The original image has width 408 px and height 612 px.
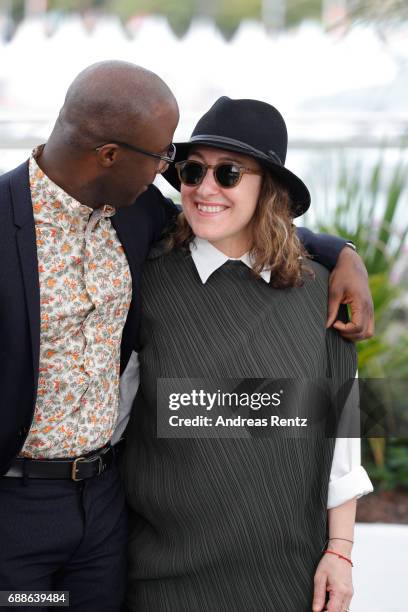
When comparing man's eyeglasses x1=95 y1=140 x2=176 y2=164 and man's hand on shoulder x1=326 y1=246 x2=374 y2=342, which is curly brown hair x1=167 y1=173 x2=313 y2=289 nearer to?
man's hand on shoulder x1=326 y1=246 x2=374 y2=342

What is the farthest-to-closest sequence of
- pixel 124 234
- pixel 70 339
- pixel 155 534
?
pixel 155 534 < pixel 124 234 < pixel 70 339

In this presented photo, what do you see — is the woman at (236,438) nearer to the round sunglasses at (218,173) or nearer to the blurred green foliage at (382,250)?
the round sunglasses at (218,173)

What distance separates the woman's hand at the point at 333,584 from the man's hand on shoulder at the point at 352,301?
2.02ft

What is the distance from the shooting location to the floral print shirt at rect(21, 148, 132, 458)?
1794mm

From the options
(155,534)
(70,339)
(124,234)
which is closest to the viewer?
(70,339)

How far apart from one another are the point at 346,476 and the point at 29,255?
107 centimetres

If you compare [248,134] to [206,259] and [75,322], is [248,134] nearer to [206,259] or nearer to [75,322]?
[206,259]

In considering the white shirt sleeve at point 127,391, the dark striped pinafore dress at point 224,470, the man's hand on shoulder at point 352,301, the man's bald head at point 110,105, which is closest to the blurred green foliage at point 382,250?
the man's hand on shoulder at point 352,301

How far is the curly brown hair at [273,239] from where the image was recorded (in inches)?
85.2

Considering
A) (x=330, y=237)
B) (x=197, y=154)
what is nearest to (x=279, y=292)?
(x=330, y=237)

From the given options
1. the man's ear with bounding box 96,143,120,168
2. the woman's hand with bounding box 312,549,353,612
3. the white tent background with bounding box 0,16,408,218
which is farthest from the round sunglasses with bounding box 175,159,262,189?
the white tent background with bounding box 0,16,408,218

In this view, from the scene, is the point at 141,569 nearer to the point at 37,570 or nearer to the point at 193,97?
the point at 37,570

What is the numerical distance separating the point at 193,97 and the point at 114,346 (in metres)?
3.46

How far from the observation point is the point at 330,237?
7.73ft
